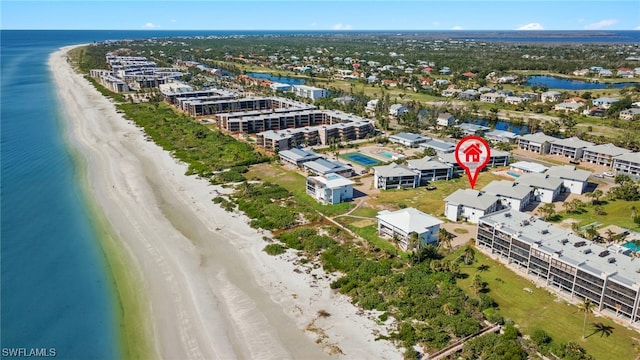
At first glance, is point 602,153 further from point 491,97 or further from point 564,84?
point 564,84

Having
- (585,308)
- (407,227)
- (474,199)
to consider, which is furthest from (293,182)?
(585,308)

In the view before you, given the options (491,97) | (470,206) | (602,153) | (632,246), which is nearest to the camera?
(632,246)

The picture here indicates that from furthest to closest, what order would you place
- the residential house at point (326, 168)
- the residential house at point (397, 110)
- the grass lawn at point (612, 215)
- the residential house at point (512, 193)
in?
the residential house at point (397, 110) → the residential house at point (326, 168) → the residential house at point (512, 193) → the grass lawn at point (612, 215)

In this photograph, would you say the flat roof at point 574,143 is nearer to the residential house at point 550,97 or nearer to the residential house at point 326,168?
the residential house at point 326,168

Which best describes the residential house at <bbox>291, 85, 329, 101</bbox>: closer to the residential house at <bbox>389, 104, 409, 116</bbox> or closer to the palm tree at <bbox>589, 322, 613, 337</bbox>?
the residential house at <bbox>389, 104, 409, 116</bbox>

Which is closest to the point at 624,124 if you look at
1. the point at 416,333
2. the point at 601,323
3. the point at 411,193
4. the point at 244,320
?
the point at 411,193

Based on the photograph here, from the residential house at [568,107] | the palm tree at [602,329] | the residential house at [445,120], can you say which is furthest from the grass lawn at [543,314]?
the residential house at [568,107]
